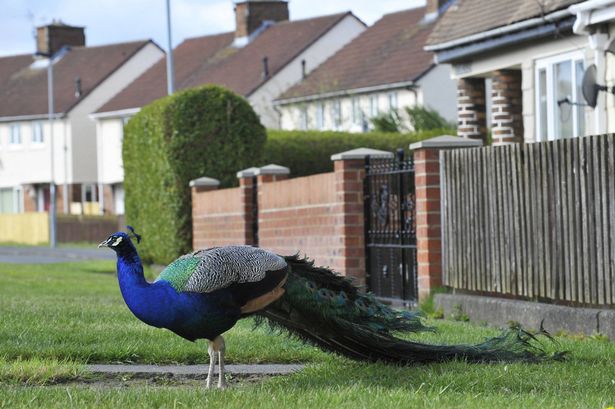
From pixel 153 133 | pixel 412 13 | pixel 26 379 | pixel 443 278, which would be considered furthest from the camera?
pixel 412 13

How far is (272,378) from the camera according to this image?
8.92 meters

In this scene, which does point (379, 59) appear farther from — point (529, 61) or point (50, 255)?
point (529, 61)

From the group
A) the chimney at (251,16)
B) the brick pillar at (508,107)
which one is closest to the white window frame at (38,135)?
the chimney at (251,16)

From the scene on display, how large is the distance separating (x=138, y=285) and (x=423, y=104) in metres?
36.1

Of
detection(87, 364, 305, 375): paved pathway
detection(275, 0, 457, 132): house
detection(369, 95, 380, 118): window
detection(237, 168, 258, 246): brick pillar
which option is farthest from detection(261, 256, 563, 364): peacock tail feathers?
detection(369, 95, 380, 118): window

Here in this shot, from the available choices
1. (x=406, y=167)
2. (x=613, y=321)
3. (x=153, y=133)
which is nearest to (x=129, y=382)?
(x=613, y=321)

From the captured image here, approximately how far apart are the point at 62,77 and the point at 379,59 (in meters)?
22.3

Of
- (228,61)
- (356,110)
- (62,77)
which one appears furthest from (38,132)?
(356,110)

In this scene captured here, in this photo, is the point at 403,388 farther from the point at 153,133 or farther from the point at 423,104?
the point at 423,104

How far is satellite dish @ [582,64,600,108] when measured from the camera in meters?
16.8

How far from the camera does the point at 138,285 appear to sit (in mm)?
8109

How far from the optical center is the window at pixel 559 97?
18203 millimetres

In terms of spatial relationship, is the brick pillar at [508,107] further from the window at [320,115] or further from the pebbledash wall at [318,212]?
the window at [320,115]

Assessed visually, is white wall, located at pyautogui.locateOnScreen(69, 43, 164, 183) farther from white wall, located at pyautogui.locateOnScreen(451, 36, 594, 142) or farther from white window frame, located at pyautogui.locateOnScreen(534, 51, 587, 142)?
white window frame, located at pyautogui.locateOnScreen(534, 51, 587, 142)
